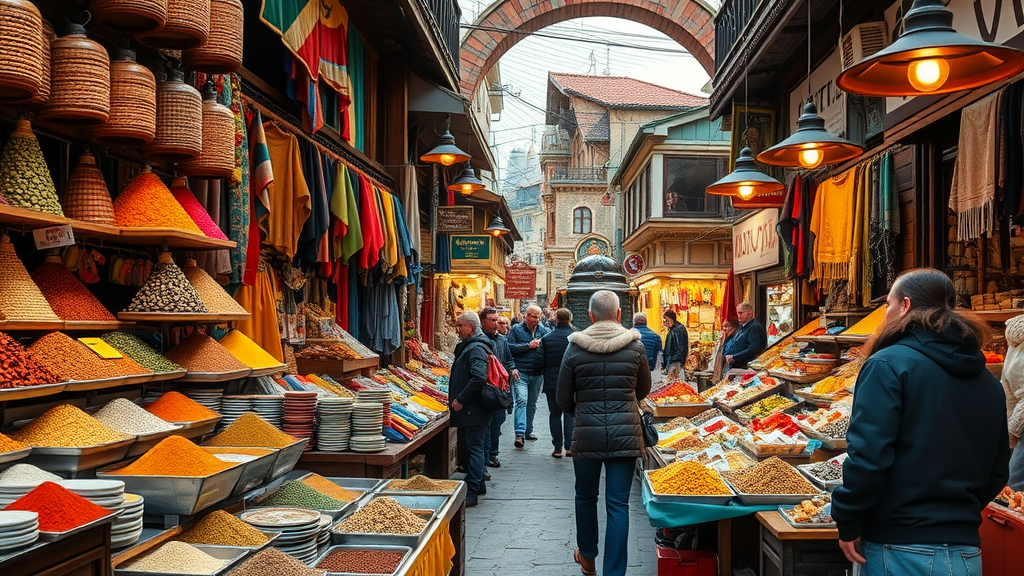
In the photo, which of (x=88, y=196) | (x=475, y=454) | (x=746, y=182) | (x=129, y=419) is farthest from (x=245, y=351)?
(x=746, y=182)

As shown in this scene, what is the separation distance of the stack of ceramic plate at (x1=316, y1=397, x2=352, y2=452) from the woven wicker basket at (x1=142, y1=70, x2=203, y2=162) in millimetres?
2133

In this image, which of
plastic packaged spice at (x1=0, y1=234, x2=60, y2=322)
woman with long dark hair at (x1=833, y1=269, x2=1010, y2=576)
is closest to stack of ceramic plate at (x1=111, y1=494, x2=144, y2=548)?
plastic packaged spice at (x1=0, y1=234, x2=60, y2=322)

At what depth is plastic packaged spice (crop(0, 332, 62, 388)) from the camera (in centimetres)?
300

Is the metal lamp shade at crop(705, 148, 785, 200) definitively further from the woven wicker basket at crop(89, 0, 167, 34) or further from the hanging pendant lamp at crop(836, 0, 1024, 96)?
the woven wicker basket at crop(89, 0, 167, 34)

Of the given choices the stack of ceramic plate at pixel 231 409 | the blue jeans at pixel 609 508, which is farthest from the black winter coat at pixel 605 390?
the stack of ceramic plate at pixel 231 409

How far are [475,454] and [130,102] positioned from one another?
4.98m

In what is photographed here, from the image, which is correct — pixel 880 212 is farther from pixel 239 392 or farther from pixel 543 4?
pixel 543 4

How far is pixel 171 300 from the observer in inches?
165

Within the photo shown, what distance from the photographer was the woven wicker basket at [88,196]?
12.4ft

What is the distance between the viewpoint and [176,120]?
4160 mm

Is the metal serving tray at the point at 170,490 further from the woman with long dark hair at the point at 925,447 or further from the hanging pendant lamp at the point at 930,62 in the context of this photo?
the hanging pendant lamp at the point at 930,62

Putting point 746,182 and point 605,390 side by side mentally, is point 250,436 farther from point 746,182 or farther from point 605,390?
point 746,182

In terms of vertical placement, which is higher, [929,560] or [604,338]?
[604,338]

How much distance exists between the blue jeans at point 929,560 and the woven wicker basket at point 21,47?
148 inches
